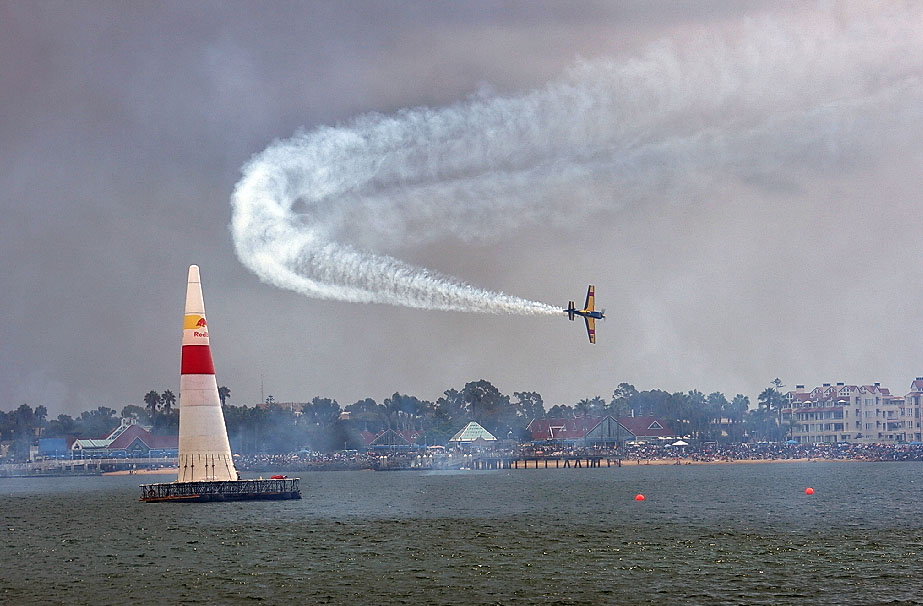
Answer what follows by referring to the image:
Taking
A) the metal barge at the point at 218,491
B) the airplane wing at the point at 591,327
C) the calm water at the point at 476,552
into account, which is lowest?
the calm water at the point at 476,552

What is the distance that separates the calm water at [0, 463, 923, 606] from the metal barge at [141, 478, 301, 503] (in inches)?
58.4

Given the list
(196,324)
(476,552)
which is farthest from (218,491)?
(476,552)

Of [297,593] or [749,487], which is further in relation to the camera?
[749,487]

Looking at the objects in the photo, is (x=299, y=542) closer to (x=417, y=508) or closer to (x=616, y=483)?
(x=417, y=508)

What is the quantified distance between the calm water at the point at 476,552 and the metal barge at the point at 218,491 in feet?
4.87

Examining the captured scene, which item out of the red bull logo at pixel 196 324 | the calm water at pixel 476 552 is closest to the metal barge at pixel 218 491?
the calm water at pixel 476 552

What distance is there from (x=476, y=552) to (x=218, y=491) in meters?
25.1

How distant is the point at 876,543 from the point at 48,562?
42.2 meters

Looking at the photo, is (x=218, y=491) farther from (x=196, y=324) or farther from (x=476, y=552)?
(x=476, y=552)

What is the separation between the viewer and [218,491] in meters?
78.3

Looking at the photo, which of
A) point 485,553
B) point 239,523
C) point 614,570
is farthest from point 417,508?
point 614,570

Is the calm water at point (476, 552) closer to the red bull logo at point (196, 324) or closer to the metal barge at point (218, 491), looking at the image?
the metal barge at point (218, 491)

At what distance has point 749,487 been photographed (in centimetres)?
12556

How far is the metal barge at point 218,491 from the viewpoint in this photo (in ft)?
257
